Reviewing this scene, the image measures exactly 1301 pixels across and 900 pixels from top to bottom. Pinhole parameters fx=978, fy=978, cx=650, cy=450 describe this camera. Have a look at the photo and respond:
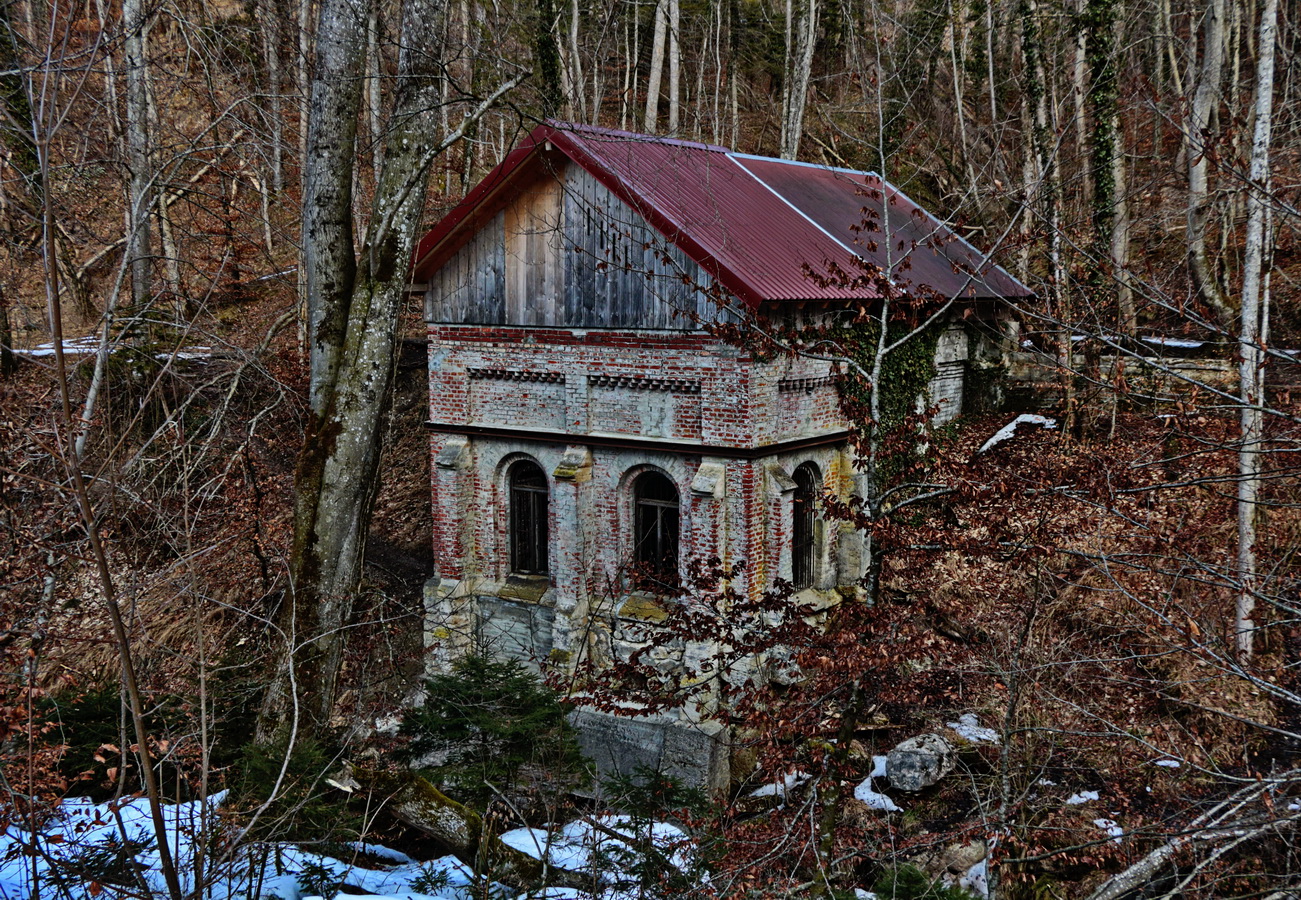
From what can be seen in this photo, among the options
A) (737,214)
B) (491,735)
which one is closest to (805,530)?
(737,214)

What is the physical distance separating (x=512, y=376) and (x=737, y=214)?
13.1 feet

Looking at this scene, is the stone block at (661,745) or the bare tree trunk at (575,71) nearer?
the stone block at (661,745)

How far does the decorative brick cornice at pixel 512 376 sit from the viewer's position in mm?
14016

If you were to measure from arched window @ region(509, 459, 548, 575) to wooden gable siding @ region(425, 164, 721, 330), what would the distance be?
7.79ft

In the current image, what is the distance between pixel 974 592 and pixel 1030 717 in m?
3.24

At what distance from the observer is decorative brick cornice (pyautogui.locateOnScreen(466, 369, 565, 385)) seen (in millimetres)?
14016

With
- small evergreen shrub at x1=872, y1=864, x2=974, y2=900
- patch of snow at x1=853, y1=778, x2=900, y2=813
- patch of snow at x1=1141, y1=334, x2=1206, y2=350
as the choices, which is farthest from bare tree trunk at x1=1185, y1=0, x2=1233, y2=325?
small evergreen shrub at x1=872, y1=864, x2=974, y2=900

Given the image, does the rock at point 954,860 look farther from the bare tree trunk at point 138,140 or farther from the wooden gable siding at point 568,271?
the bare tree trunk at point 138,140

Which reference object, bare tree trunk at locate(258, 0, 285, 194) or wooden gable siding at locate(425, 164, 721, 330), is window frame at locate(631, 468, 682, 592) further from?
bare tree trunk at locate(258, 0, 285, 194)

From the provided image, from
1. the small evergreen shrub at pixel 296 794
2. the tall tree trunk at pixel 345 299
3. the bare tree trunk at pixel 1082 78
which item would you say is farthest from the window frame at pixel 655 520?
the bare tree trunk at pixel 1082 78

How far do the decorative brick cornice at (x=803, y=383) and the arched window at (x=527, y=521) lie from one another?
403 cm

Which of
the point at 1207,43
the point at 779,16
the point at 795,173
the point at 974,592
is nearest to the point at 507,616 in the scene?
the point at 974,592

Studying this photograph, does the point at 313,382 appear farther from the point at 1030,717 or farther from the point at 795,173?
the point at 795,173

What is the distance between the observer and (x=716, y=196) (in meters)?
13.9
